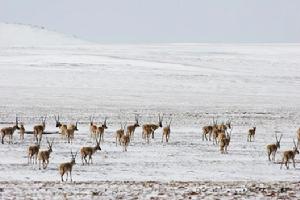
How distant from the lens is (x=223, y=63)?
70375mm

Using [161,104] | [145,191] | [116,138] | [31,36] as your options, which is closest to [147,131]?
[116,138]

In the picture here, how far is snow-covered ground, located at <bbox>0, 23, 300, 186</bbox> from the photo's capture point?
61.4 ft

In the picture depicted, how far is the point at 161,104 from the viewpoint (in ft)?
133

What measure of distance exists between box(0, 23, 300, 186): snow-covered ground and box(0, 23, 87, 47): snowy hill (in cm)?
4973

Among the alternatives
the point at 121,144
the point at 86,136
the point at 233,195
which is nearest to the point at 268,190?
the point at 233,195

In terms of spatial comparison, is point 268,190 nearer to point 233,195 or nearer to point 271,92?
point 233,195

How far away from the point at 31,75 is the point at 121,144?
33.9 m

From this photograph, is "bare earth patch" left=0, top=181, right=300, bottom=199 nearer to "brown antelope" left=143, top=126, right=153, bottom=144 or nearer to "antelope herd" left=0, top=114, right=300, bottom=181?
"antelope herd" left=0, top=114, right=300, bottom=181

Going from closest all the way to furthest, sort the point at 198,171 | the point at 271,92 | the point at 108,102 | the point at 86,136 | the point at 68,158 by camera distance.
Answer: the point at 198,171 → the point at 68,158 → the point at 86,136 → the point at 108,102 → the point at 271,92

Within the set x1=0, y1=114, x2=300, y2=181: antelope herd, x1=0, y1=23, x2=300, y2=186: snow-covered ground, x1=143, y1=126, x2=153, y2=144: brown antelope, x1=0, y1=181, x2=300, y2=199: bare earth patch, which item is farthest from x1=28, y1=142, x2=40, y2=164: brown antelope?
x1=143, y1=126, x2=153, y2=144: brown antelope

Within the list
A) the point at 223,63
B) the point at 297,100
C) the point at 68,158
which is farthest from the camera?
the point at 223,63

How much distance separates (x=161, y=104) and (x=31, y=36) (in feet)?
323

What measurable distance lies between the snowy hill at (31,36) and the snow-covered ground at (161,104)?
4973cm

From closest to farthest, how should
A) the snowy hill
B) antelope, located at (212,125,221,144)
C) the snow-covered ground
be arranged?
the snow-covered ground → antelope, located at (212,125,221,144) → the snowy hill
